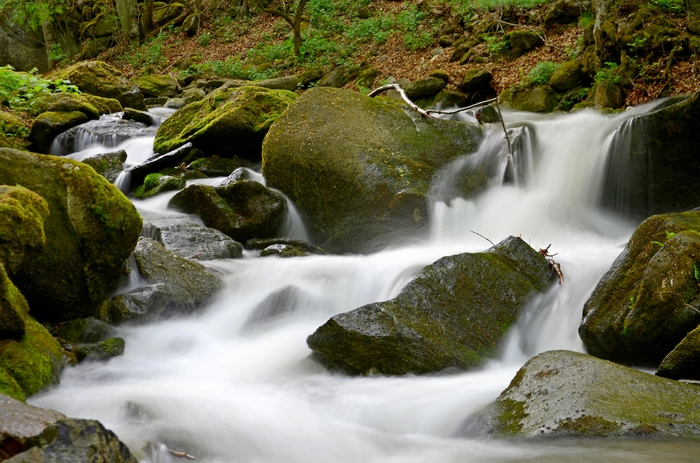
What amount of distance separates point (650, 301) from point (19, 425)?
13.0 feet

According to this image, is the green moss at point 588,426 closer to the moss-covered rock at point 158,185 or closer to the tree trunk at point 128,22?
the moss-covered rock at point 158,185

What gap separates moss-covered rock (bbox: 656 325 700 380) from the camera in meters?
3.83

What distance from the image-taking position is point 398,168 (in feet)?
27.4

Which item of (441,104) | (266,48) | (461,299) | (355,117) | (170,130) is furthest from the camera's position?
(266,48)

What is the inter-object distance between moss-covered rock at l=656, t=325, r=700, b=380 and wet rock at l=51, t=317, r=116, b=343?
448 cm

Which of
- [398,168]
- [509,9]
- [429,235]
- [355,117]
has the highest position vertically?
[509,9]

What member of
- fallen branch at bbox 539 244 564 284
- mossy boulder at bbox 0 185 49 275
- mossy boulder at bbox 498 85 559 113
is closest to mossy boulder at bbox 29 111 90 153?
mossy boulder at bbox 0 185 49 275

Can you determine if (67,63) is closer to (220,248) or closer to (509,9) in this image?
(509,9)

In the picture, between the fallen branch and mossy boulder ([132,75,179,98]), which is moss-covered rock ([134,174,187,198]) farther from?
mossy boulder ([132,75,179,98])

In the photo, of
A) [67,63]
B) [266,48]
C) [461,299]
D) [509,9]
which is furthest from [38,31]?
[461,299]

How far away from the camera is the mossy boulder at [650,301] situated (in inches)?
167

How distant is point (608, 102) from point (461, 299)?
6.39 m

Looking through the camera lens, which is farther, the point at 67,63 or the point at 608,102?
the point at 67,63

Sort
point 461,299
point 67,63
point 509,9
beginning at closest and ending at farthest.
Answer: point 461,299, point 509,9, point 67,63
